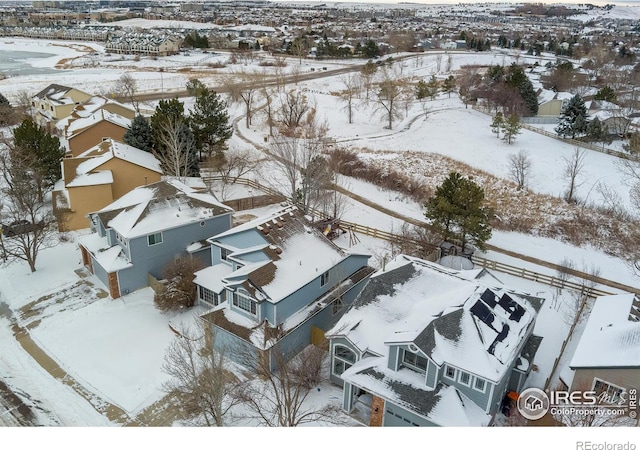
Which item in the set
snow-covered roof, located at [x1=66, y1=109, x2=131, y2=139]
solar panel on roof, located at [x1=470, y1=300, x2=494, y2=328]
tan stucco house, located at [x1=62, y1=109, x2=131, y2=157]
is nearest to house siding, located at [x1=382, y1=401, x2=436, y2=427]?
Answer: solar panel on roof, located at [x1=470, y1=300, x2=494, y2=328]

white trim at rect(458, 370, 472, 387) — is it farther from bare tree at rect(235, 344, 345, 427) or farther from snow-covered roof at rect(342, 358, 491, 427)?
bare tree at rect(235, 344, 345, 427)

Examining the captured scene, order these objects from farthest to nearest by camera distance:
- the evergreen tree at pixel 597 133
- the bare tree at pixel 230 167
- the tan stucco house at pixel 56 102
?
the evergreen tree at pixel 597 133
the tan stucco house at pixel 56 102
the bare tree at pixel 230 167

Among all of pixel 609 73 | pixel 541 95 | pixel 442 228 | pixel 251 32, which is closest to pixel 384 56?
pixel 609 73

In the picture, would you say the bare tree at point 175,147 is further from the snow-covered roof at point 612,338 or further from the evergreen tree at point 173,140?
the snow-covered roof at point 612,338

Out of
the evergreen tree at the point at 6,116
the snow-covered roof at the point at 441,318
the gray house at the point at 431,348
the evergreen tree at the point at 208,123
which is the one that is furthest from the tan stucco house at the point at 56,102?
the gray house at the point at 431,348

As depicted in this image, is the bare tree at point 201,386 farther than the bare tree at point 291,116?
No

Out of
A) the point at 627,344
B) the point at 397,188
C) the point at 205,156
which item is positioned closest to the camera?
the point at 627,344

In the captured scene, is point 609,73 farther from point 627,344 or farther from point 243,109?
point 627,344
